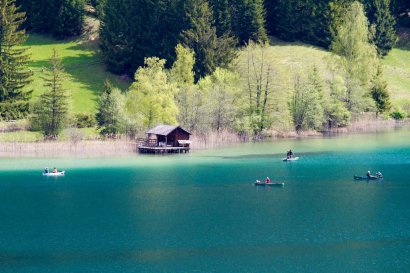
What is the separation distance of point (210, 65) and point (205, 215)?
82402 millimetres

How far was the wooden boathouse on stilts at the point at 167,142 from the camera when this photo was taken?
12019 cm

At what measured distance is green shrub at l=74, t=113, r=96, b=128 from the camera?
13788 centimetres

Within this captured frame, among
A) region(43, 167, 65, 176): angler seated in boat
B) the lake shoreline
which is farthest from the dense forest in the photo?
region(43, 167, 65, 176): angler seated in boat

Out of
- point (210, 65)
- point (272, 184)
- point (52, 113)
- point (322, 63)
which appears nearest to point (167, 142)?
point (52, 113)

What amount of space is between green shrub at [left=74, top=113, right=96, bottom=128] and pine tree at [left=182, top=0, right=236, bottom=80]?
2509 cm

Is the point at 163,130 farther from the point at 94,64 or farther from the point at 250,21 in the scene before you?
the point at 250,21

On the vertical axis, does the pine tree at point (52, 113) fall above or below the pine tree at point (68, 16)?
below

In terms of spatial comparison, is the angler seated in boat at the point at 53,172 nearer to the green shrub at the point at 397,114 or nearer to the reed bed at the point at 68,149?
the reed bed at the point at 68,149

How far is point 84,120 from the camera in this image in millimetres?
139125

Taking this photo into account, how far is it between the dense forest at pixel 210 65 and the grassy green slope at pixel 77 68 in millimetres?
2574

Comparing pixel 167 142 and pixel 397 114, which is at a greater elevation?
pixel 397 114

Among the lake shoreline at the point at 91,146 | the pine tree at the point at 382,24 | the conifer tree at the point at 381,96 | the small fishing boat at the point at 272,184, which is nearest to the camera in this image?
the small fishing boat at the point at 272,184

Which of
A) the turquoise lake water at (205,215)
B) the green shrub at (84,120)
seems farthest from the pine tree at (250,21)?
the turquoise lake water at (205,215)

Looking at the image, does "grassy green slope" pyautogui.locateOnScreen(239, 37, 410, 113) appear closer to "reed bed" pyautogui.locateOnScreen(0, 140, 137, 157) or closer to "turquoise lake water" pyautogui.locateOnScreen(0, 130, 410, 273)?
"reed bed" pyautogui.locateOnScreen(0, 140, 137, 157)
